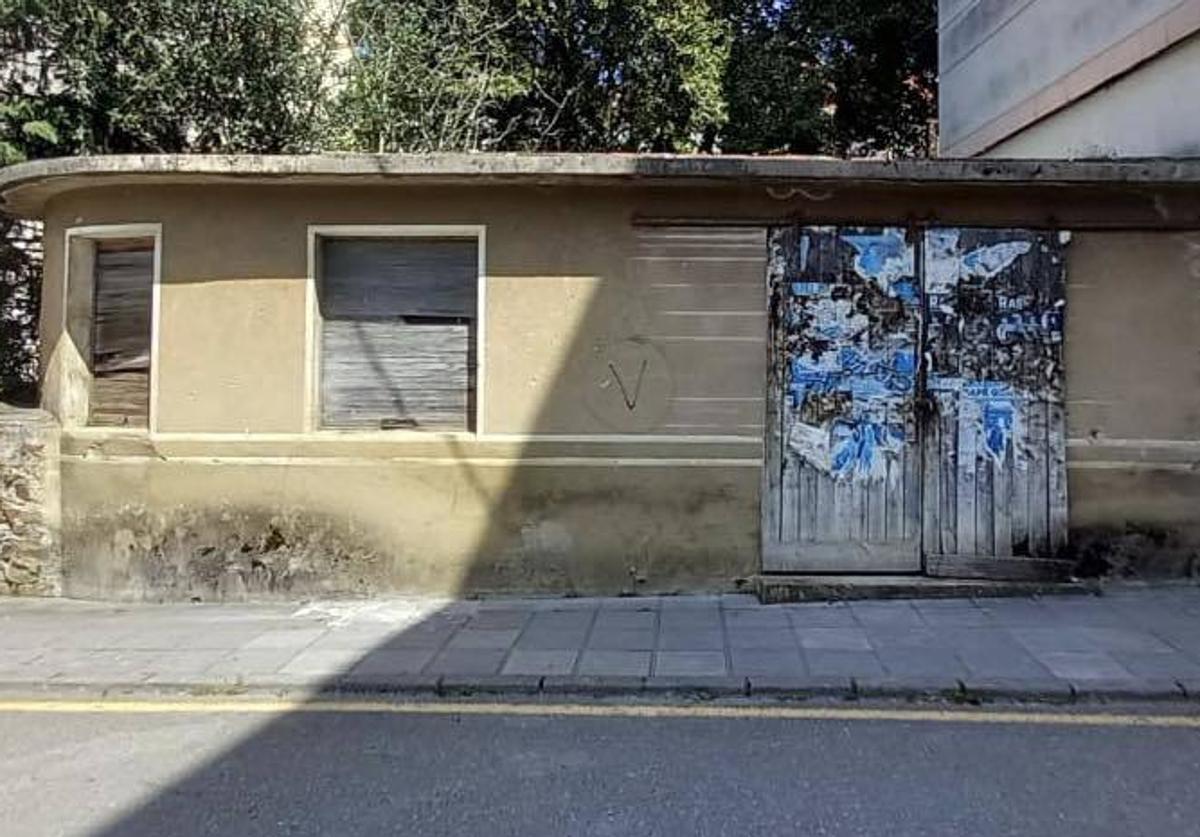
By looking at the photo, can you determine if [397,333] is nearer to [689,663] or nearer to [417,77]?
[689,663]

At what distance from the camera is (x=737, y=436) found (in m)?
7.56

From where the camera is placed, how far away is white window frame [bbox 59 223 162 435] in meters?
7.83

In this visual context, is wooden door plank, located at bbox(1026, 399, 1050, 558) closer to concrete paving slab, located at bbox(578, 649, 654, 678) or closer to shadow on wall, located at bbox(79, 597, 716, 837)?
shadow on wall, located at bbox(79, 597, 716, 837)

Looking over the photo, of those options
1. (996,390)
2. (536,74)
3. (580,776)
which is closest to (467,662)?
(580,776)

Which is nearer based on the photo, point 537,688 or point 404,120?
point 537,688

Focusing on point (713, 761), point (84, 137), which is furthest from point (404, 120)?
point (713, 761)

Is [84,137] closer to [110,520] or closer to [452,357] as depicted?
[110,520]

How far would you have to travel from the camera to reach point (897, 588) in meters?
7.37

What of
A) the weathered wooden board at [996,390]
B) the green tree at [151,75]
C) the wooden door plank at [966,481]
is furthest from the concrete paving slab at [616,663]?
the green tree at [151,75]

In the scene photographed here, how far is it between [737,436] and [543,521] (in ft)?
4.98

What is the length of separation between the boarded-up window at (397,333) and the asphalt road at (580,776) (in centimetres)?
294

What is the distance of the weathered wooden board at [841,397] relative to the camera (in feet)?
24.7

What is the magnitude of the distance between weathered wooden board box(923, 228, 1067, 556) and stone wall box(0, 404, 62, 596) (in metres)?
6.50

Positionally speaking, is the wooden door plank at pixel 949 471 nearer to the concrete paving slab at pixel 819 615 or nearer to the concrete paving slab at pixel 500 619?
the concrete paving slab at pixel 819 615
